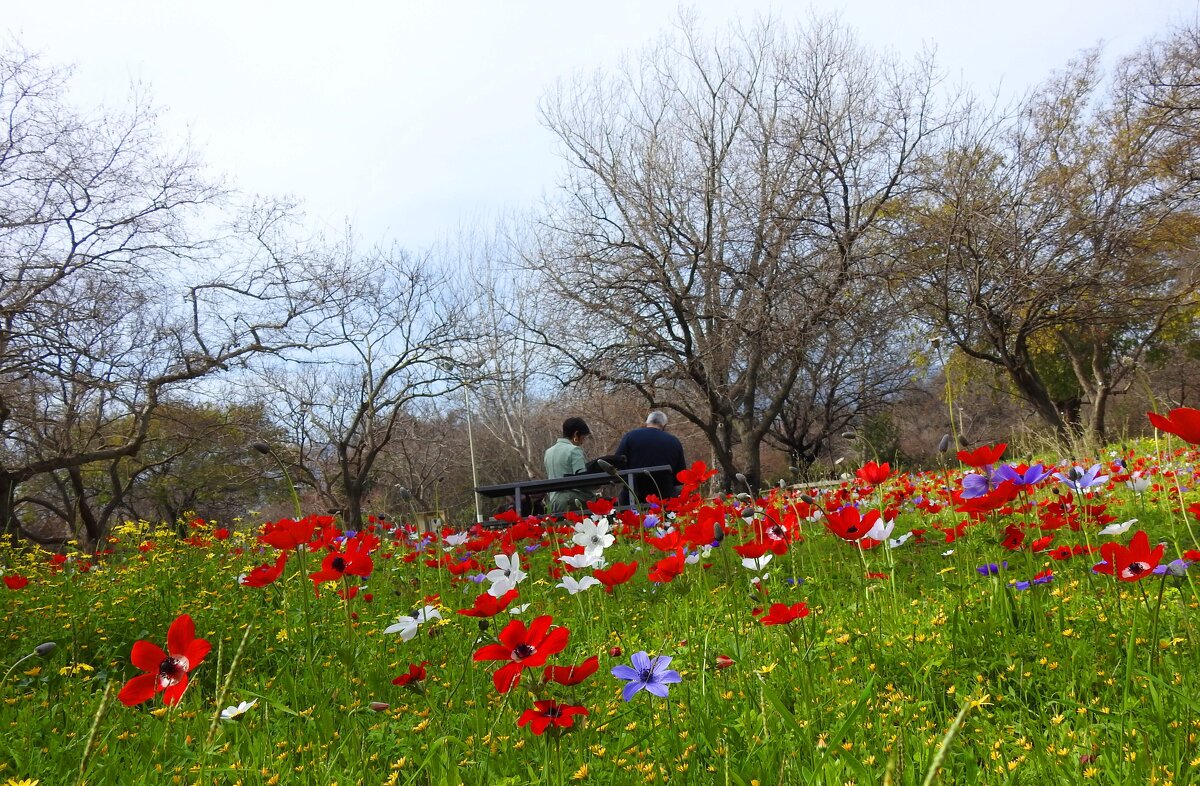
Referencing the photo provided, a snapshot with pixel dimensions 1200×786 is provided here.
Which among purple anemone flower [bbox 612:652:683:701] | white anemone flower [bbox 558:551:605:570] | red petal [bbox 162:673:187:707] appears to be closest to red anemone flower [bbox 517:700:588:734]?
purple anemone flower [bbox 612:652:683:701]

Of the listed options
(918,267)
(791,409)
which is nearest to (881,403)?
(791,409)

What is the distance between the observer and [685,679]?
193cm

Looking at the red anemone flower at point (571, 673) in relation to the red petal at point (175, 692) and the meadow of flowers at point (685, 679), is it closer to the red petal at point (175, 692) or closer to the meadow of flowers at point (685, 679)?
the meadow of flowers at point (685, 679)

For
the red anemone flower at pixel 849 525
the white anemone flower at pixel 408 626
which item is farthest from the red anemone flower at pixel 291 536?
the red anemone flower at pixel 849 525

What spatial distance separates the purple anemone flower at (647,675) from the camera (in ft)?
4.25

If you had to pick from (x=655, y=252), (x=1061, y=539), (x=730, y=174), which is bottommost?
(x=1061, y=539)

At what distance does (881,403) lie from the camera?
24.8 m

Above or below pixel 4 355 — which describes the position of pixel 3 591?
below

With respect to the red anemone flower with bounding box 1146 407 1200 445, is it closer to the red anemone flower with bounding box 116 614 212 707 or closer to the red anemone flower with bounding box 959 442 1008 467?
the red anemone flower with bounding box 959 442 1008 467

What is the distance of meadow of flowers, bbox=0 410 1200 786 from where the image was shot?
52.7 inches

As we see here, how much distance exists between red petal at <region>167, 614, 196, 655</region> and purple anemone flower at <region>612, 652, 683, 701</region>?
0.75 meters

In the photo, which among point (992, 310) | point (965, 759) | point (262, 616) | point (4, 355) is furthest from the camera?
point (992, 310)

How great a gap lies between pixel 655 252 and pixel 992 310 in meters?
5.73

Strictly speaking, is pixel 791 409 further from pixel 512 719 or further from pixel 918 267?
pixel 512 719
